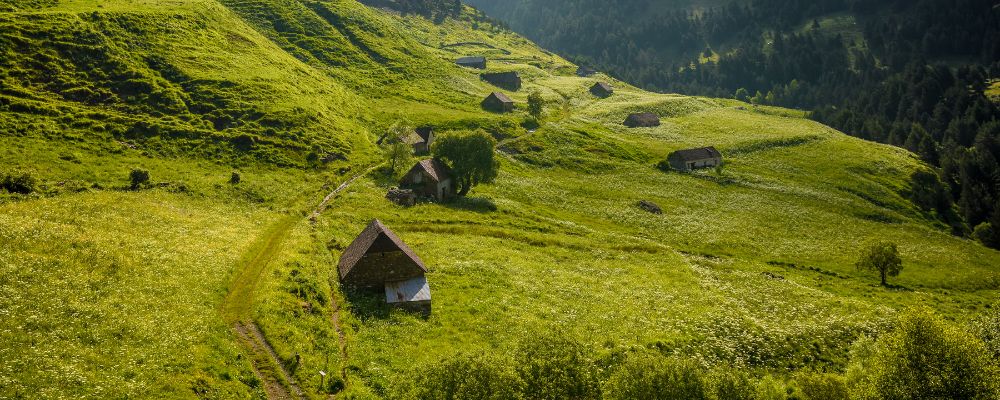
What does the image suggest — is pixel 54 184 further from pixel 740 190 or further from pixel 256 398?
pixel 740 190

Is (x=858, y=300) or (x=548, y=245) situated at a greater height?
(x=858, y=300)

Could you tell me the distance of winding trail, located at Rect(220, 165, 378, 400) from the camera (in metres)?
28.7

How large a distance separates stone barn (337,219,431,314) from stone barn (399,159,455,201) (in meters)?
28.6

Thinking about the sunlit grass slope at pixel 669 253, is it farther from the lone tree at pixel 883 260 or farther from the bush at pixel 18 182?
the bush at pixel 18 182

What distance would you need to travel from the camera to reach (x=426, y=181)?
70938 mm

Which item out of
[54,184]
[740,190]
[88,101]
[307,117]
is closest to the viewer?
[54,184]

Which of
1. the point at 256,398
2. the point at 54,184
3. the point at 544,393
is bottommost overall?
the point at 54,184

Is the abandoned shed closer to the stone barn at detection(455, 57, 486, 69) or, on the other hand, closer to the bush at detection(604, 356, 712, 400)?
the bush at detection(604, 356, 712, 400)

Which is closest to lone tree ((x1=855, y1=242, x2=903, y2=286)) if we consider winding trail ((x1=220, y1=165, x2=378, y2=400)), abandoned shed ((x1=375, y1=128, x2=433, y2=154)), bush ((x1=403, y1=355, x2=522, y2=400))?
bush ((x1=403, y1=355, x2=522, y2=400))

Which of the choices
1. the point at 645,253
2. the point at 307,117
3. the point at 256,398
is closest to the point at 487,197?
the point at 645,253

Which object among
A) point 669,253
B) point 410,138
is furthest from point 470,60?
point 669,253

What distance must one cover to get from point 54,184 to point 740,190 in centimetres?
8880

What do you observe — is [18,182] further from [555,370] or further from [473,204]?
[555,370]

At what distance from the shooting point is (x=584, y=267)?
54719 mm
